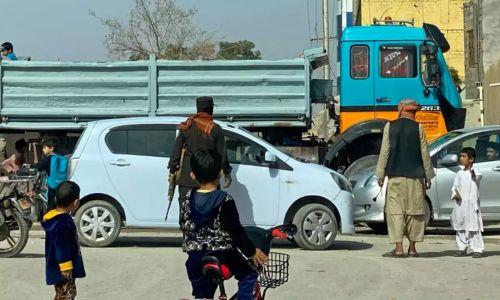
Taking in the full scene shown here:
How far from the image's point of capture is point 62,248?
563cm

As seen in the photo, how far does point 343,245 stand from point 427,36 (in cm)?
425

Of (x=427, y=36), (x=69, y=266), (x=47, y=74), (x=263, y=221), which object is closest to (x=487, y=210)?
(x=427, y=36)

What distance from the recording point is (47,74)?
1391cm

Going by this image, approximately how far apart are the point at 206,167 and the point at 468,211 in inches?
249

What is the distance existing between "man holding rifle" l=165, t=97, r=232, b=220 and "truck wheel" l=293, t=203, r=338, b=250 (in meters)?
1.77

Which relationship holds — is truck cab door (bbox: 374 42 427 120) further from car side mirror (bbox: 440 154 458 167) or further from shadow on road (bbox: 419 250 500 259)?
shadow on road (bbox: 419 250 500 259)

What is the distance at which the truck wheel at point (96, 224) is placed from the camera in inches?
431

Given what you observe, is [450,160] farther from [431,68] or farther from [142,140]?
[142,140]

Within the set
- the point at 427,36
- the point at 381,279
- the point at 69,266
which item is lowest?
the point at 381,279

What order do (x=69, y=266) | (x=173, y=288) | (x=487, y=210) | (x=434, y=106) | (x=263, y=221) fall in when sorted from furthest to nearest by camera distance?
1. (x=434, y=106)
2. (x=487, y=210)
3. (x=263, y=221)
4. (x=173, y=288)
5. (x=69, y=266)

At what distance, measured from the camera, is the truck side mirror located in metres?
13.7

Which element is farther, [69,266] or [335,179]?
[335,179]

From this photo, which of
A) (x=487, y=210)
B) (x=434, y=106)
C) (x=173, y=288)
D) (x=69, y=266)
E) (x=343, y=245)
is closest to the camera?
(x=69, y=266)

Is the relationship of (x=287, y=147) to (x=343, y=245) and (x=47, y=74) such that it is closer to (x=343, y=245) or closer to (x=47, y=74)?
(x=343, y=245)
